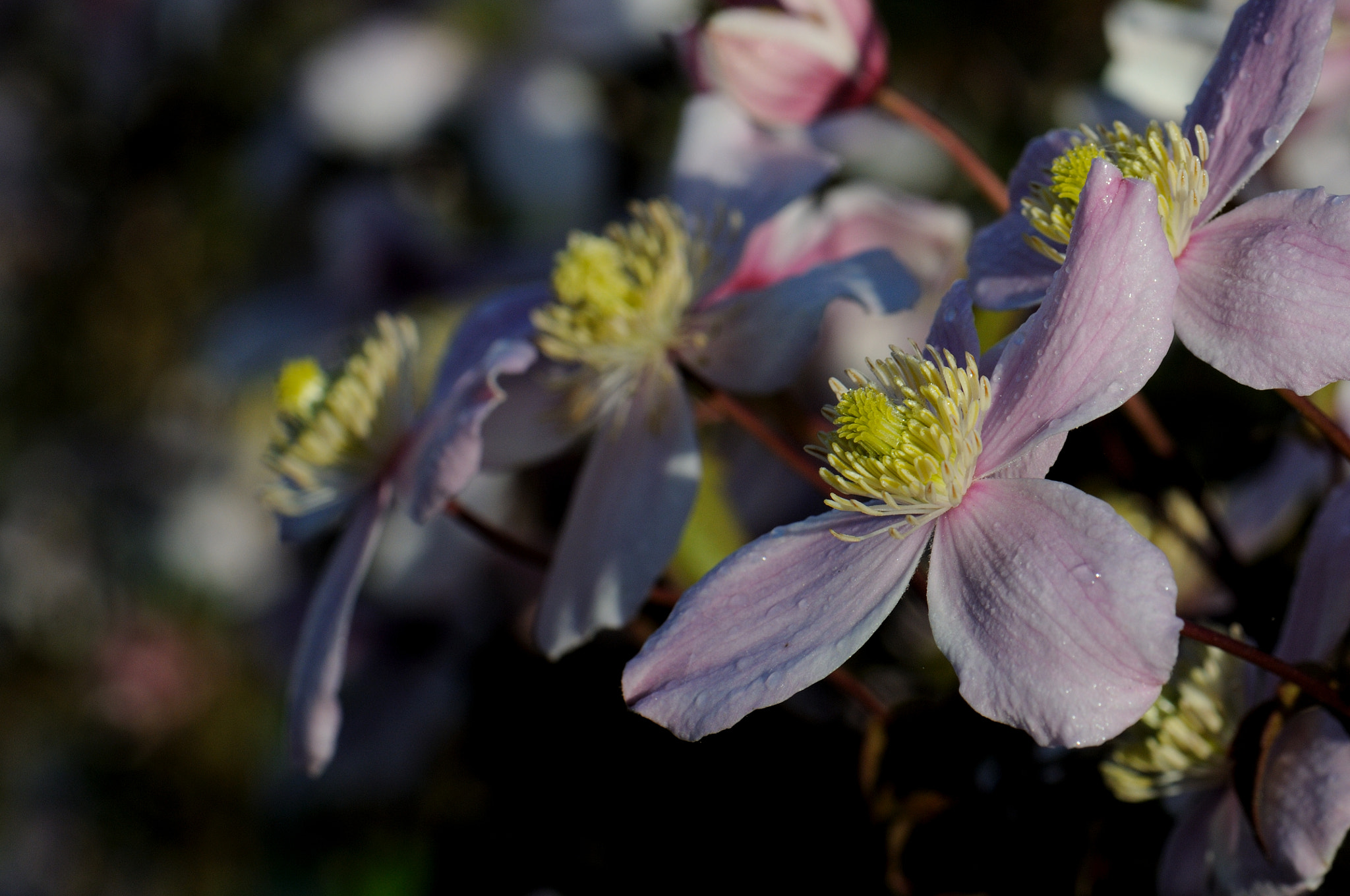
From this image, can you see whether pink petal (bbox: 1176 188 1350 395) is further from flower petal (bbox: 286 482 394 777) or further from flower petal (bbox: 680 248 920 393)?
flower petal (bbox: 286 482 394 777)

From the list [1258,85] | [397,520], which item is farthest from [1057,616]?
[397,520]

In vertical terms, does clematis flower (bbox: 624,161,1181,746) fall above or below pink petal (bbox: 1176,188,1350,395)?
below

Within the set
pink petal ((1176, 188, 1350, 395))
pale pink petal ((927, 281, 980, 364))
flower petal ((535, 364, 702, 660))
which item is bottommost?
flower petal ((535, 364, 702, 660))

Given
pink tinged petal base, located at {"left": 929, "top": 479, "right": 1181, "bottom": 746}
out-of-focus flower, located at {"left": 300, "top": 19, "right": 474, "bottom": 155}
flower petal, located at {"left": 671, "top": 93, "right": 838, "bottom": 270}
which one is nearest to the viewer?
pink tinged petal base, located at {"left": 929, "top": 479, "right": 1181, "bottom": 746}

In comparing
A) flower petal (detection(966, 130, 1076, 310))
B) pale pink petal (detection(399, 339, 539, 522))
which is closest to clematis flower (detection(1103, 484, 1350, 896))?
flower petal (detection(966, 130, 1076, 310))

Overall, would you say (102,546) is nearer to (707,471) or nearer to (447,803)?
Result: (447,803)

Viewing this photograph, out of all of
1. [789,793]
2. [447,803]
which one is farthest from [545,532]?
[789,793]

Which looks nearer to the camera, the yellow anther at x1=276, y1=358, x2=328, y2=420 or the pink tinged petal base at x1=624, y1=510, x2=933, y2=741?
the pink tinged petal base at x1=624, y1=510, x2=933, y2=741

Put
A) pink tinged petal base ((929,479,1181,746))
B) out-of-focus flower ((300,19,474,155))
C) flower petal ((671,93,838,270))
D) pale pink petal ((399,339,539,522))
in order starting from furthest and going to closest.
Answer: out-of-focus flower ((300,19,474,155)) → flower petal ((671,93,838,270)) → pale pink petal ((399,339,539,522)) → pink tinged petal base ((929,479,1181,746))

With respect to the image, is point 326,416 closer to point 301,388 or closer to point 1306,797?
point 301,388
